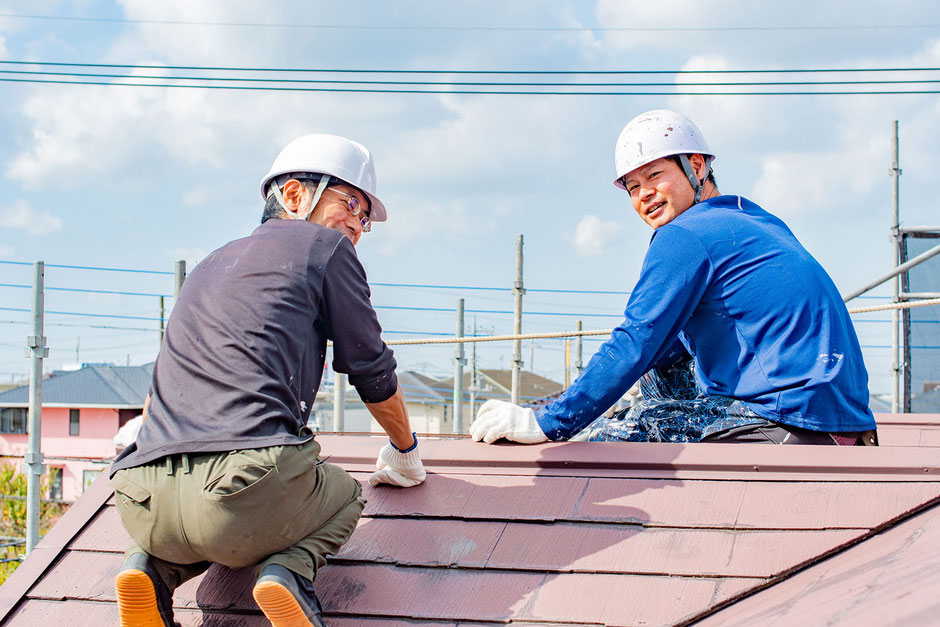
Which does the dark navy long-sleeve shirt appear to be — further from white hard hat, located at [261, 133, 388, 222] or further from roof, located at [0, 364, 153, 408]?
roof, located at [0, 364, 153, 408]

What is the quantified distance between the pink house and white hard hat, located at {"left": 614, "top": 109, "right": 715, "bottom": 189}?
30.2 m

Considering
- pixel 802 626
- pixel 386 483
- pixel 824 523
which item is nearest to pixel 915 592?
pixel 802 626

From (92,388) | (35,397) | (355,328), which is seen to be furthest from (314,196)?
(92,388)

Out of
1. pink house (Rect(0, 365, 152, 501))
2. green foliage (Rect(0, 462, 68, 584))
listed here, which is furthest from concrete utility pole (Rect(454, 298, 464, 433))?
pink house (Rect(0, 365, 152, 501))

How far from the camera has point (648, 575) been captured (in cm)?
201

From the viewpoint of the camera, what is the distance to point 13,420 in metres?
34.8

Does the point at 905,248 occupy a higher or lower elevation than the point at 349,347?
higher

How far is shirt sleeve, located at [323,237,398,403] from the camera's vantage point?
6.94 feet

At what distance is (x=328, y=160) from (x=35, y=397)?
21.8 ft

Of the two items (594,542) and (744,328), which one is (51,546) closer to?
(594,542)

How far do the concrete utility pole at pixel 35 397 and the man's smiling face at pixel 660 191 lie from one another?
6485 millimetres

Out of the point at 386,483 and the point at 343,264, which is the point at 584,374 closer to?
the point at 386,483

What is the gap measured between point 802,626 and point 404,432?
123 cm

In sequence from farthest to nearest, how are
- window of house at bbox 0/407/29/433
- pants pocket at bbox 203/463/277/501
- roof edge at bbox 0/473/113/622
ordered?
window of house at bbox 0/407/29/433 < roof edge at bbox 0/473/113/622 < pants pocket at bbox 203/463/277/501
